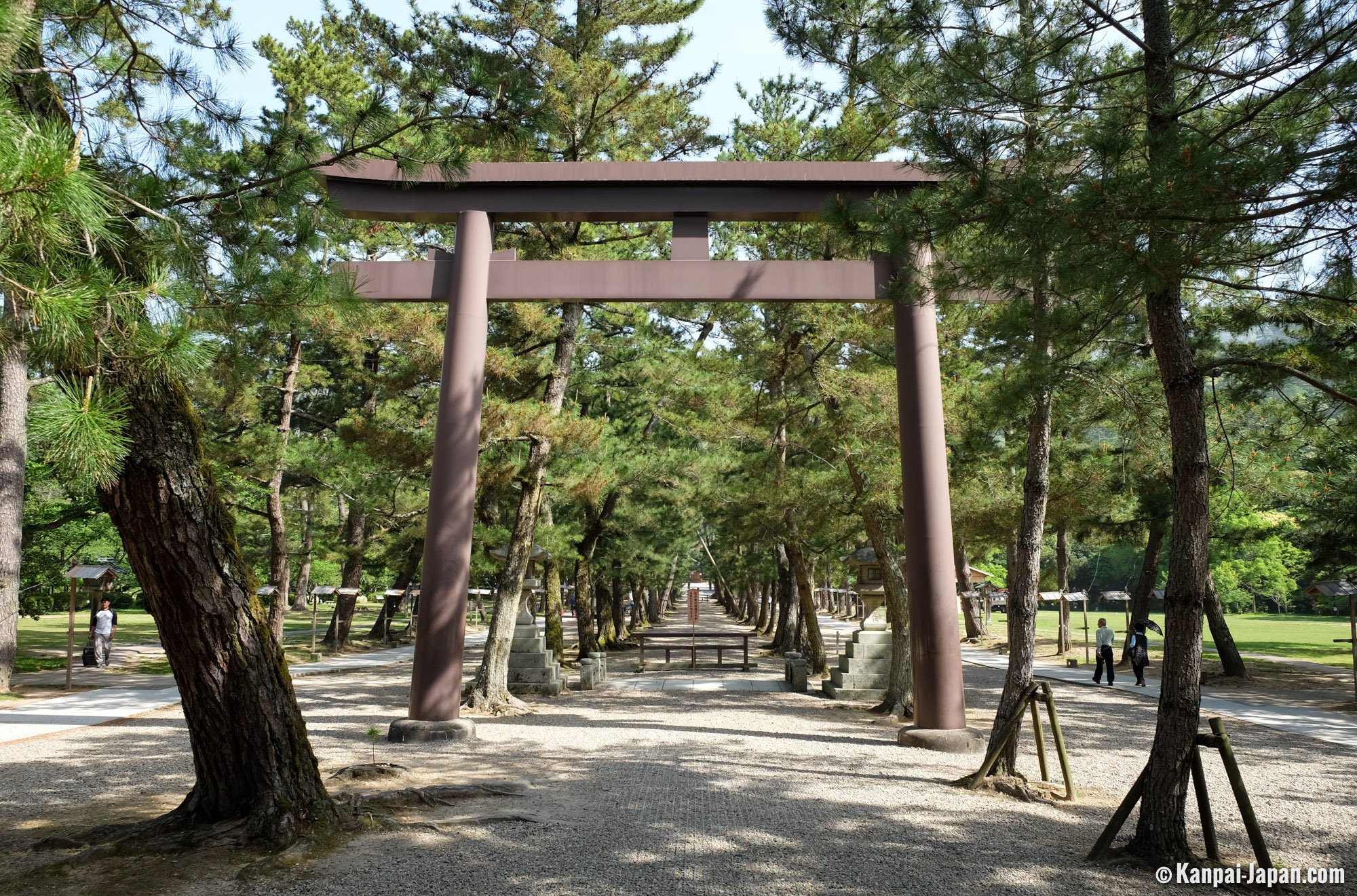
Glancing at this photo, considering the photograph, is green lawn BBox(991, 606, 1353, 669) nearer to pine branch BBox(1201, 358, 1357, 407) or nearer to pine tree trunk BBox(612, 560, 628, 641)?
pine branch BBox(1201, 358, 1357, 407)

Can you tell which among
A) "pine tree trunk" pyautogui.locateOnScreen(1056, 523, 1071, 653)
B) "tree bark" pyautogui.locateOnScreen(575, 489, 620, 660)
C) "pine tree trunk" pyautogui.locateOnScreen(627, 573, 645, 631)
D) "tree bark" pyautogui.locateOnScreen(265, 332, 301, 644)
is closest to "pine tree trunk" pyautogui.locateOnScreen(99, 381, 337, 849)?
"tree bark" pyautogui.locateOnScreen(265, 332, 301, 644)

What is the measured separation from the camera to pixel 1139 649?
50.6 ft

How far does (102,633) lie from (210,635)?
610 inches

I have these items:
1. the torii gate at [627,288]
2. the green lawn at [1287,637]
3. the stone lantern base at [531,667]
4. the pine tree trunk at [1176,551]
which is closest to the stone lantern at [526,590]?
the stone lantern base at [531,667]

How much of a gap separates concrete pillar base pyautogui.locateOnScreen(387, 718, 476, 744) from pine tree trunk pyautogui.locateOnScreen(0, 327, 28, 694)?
7752 mm

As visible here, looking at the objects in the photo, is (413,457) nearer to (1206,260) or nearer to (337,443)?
(337,443)

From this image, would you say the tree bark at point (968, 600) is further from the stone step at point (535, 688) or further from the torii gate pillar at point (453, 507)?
the torii gate pillar at point (453, 507)

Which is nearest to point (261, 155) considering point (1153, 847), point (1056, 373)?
point (1056, 373)

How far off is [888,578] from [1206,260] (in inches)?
310

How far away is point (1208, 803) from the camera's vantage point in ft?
15.3

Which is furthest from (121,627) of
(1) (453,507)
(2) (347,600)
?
(1) (453,507)

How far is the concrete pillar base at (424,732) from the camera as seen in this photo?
8.62m

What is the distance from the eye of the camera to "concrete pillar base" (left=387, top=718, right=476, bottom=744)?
862cm

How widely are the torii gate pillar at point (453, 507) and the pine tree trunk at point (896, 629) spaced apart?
5.33m
